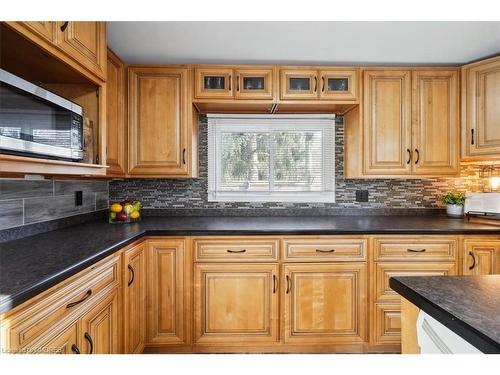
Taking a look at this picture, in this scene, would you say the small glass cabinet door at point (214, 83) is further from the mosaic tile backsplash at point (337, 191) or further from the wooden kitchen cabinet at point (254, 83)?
the mosaic tile backsplash at point (337, 191)

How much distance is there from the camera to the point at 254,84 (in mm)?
2400

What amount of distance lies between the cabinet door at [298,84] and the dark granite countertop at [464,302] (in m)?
1.77

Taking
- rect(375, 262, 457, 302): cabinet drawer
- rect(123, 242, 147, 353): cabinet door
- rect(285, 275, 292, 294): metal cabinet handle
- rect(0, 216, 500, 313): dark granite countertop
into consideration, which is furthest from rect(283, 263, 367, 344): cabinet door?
rect(123, 242, 147, 353): cabinet door

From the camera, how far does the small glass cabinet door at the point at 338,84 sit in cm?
240

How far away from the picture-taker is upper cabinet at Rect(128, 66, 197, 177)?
238 cm

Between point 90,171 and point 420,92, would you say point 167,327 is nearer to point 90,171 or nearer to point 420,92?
point 90,171

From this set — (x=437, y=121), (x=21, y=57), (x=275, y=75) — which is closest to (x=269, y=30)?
(x=275, y=75)

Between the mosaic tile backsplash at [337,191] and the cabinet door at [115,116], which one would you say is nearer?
the cabinet door at [115,116]

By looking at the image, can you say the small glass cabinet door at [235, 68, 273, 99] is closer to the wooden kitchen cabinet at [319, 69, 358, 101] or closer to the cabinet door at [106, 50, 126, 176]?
the wooden kitchen cabinet at [319, 69, 358, 101]

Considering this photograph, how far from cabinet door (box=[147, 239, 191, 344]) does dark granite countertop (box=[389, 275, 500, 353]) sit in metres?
1.45

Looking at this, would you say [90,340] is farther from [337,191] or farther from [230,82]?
[337,191]

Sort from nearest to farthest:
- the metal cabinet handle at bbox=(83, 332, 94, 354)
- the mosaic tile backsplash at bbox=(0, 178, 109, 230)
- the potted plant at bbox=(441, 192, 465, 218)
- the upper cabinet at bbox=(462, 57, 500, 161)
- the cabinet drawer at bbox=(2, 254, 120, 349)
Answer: the cabinet drawer at bbox=(2, 254, 120, 349) → the metal cabinet handle at bbox=(83, 332, 94, 354) → the mosaic tile backsplash at bbox=(0, 178, 109, 230) → the upper cabinet at bbox=(462, 57, 500, 161) → the potted plant at bbox=(441, 192, 465, 218)

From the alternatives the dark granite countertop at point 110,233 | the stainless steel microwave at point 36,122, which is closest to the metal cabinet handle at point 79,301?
the dark granite countertop at point 110,233

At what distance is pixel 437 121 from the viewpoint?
8.05 ft
